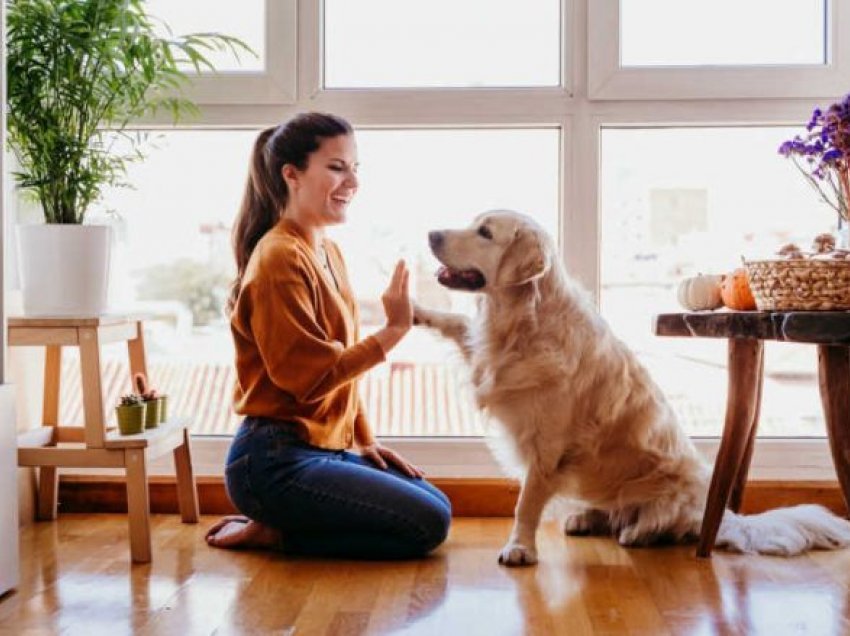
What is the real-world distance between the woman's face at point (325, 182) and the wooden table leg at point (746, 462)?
109 centimetres

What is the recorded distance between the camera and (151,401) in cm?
245

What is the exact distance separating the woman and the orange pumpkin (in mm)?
761

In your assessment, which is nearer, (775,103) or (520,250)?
(520,250)

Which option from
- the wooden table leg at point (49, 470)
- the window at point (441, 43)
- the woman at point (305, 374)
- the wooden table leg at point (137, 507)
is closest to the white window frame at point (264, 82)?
the window at point (441, 43)

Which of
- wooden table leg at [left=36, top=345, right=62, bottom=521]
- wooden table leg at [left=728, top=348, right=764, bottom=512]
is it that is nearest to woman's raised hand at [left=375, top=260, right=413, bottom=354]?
wooden table leg at [left=728, top=348, right=764, bottom=512]

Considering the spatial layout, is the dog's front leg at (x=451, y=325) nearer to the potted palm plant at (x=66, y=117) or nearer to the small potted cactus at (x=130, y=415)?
the small potted cactus at (x=130, y=415)

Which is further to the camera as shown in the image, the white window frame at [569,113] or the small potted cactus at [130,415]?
the white window frame at [569,113]

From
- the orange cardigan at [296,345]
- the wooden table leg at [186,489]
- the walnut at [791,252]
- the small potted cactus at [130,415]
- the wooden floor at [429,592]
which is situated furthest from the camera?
the wooden table leg at [186,489]

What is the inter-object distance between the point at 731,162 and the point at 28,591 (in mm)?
2146

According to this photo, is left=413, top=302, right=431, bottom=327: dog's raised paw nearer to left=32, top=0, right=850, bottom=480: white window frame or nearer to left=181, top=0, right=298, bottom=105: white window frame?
left=32, top=0, right=850, bottom=480: white window frame

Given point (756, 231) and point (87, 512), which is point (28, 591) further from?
point (756, 231)

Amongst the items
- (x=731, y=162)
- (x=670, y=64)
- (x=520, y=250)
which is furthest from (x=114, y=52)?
(x=731, y=162)

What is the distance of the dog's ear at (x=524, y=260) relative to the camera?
89.0 inches

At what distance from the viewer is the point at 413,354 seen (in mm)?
2938
